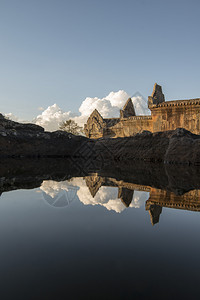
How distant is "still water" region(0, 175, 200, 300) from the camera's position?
713 millimetres

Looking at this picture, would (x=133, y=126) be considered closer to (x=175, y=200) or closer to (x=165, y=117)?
(x=165, y=117)

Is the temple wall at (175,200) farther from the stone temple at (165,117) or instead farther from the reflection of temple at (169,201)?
the stone temple at (165,117)

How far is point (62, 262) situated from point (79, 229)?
0.38m

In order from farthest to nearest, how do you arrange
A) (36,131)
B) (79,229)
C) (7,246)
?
1. (36,131)
2. (79,229)
3. (7,246)

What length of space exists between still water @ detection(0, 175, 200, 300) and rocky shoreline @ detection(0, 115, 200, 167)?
536cm

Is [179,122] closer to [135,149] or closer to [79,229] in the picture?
[135,149]

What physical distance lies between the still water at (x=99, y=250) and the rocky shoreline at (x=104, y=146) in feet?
17.6

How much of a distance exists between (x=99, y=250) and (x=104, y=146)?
9.15 metres

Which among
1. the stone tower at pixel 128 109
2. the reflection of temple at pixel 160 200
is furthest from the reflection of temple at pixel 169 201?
the stone tower at pixel 128 109

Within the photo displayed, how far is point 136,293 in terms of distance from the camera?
0.69 meters

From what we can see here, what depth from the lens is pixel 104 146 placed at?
33.1 feet

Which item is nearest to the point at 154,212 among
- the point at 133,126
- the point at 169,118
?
the point at 169,118

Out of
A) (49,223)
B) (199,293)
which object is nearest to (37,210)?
(49,223)

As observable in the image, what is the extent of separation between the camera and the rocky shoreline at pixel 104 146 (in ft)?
22.6
